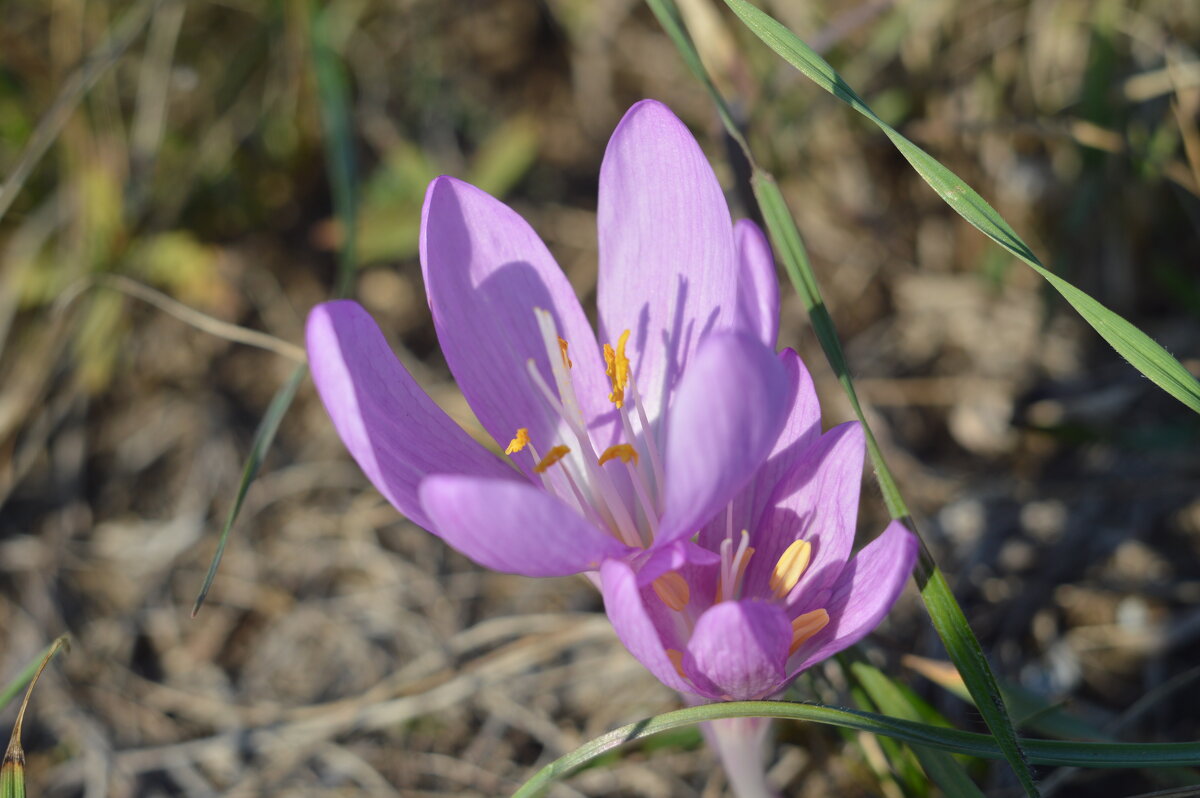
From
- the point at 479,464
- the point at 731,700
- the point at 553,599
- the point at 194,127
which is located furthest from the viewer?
the point at 194,127

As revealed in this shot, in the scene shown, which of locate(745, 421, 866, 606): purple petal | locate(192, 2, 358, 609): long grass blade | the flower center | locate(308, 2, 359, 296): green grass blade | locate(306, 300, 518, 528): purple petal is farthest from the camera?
locate(308, 2, 359, 296): green grass blade

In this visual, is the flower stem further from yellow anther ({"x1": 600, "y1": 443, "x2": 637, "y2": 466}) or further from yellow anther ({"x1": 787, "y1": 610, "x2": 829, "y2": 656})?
yellow anther ({"x1": 600, "y1": 443, "x2": 637, "y2": 466})

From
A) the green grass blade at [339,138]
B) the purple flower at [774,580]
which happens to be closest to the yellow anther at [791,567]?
the purple flower at [774,580]

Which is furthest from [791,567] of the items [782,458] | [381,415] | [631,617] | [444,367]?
[444,367]

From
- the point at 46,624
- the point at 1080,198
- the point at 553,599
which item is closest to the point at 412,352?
the point at 553,599

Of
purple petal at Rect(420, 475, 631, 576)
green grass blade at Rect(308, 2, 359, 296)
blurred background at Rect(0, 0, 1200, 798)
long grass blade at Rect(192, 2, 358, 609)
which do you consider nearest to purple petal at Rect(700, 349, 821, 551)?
purple petal at Rect(420, 475, 631, 576)

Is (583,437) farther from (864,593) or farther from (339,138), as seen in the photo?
(339,138)

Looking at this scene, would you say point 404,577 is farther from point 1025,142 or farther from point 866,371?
point 1025,142
